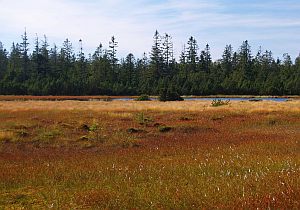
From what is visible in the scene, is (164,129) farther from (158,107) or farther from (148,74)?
(148,74)

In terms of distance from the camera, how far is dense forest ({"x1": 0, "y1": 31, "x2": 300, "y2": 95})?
83.8m

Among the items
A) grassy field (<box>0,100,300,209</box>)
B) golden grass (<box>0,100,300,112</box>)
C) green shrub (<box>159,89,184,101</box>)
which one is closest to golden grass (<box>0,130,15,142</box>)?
grassy field (<box>0,100,300,209</box>)

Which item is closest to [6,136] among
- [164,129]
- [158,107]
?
[164,129]

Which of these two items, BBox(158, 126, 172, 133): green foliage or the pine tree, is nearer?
BBox(158, 126, 172, 133): green foliage

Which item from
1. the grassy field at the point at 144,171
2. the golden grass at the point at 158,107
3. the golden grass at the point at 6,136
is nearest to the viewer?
the grassy field at the point at 144,171

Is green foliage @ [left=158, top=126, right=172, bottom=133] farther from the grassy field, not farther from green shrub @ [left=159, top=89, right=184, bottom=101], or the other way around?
green shrub @ [left=159, top=89, right=184, bottom=101]

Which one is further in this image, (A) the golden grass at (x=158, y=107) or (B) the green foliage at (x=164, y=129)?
(A) the golden grass at (x=158, y=107)

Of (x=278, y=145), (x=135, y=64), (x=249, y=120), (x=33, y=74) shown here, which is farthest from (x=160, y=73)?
(x=278, y=145)

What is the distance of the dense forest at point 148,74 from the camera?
83750 millimetres

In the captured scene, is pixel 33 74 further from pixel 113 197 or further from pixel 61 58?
pixel 113 197

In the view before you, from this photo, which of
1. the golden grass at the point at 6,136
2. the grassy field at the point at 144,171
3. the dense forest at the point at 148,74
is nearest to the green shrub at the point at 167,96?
the dense forest at the point at 148,74

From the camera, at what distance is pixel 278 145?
1436cm

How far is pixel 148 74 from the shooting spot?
99.7m

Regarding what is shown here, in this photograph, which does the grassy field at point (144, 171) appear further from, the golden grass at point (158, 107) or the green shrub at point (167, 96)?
the green shrub at point (167, 96)
